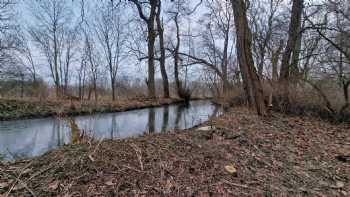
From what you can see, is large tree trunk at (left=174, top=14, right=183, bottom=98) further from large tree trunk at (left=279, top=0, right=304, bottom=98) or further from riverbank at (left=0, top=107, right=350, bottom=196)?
riverbank at (left=0, top=107, right=350, bottom=196)

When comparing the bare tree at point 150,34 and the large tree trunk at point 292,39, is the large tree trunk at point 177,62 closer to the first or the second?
the bare tree at point 150,34

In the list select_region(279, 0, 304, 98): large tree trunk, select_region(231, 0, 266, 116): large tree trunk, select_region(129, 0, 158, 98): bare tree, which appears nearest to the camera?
select_region(231, 0, 266, 116): large tree trunk

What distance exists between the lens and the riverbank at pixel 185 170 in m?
2.31

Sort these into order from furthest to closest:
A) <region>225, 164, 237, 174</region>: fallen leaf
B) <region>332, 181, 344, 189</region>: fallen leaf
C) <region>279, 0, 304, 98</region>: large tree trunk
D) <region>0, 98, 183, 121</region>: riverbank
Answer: <region>0, 98, 183, 121</region>: riverbank
<region>279, 0, 304, 98</region>: large tree trunk
<region>225, 164, 237, 174</region>: fallen leaf
<region>332, 181, 344, 189</region>: fallen leaf

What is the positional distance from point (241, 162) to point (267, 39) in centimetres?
1002

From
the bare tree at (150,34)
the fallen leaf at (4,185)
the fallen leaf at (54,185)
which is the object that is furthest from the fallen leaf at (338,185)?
the bare tree at (150,34)

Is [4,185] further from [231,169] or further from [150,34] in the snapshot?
[150,34]

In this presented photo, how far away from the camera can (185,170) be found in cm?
271

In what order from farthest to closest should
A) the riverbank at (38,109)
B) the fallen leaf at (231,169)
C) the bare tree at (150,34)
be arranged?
1. the bare tree at (150,34)
2. the riverbank at (38,109)
3. the fallen leaf at (231,169)

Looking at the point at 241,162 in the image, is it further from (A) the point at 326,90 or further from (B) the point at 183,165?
(A) the point at 326,90

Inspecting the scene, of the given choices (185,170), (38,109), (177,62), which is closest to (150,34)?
(177,62)

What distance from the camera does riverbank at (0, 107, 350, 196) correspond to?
231cm

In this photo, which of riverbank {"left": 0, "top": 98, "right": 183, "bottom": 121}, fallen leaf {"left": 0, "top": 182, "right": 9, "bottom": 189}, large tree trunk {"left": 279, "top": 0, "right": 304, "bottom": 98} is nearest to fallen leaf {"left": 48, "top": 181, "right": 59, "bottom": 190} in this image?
fallen leaf {"left": 0, "top": 182, "right": 9, "bottom": 189}

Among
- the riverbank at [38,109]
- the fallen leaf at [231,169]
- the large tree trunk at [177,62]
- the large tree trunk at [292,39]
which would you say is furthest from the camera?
the large tree trunk at [177,62]
